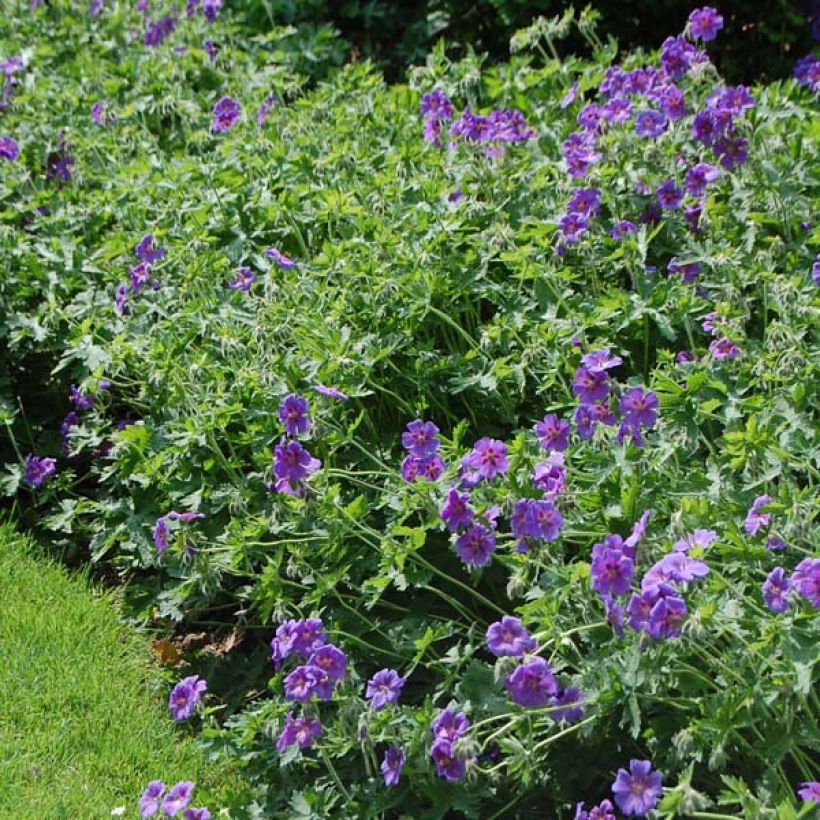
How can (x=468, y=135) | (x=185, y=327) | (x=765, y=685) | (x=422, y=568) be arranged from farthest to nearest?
(x=468, y=135) < (x=185, y=327) < (x=422, y=568) < (x=765, y=685)

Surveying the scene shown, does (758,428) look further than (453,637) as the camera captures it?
No

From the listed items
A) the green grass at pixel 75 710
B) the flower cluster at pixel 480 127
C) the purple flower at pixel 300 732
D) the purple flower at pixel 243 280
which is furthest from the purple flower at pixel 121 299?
the purple flower at pixel 300 732

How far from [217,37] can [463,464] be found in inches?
147

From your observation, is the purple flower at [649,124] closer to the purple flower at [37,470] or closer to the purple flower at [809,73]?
the purple flower at [809,73]

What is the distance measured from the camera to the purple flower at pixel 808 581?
2.33m

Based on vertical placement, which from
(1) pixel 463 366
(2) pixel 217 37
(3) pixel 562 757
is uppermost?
(2) pixel 217 37

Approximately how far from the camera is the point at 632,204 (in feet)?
12.7

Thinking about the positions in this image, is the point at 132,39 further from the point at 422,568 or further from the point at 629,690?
the point at 629,690

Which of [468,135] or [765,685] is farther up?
[468,135]

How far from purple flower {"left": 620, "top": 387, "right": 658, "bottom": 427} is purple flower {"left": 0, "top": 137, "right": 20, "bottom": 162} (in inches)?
120

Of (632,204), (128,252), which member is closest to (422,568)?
(632,204)

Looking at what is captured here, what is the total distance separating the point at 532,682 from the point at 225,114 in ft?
9.93

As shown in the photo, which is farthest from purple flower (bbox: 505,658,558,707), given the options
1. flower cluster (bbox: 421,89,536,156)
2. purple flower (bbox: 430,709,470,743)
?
flower cluster (bbox: 421,89,536,156)

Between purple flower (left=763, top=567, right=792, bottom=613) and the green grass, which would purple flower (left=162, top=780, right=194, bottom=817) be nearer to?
the green grass
